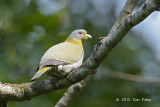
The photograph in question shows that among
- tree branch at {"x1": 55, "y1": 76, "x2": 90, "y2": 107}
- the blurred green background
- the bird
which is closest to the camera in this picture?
the bird

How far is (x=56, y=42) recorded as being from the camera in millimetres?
6188

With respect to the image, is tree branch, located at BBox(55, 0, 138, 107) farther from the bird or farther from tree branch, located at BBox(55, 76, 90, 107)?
the bird

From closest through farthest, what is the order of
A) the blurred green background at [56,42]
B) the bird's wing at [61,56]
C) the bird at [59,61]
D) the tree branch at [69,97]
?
the bird at [59,61] → the bird's wing at [61,56] → the tree branch at [69,97] → the blurred green background at [56,42]

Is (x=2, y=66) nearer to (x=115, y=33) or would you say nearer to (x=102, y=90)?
(x=102, y=90)

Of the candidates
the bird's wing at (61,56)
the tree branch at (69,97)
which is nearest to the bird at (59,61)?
the bird's wing at (61,56)

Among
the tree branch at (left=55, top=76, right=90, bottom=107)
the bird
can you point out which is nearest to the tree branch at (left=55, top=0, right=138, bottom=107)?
the tree branch at (left=55, top=76, right=90, bottom=107)

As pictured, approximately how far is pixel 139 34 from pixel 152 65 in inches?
42.2

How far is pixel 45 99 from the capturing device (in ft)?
17.2

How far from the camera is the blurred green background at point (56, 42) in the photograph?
5.70 m

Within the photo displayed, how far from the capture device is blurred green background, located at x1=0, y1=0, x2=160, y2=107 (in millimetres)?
5703

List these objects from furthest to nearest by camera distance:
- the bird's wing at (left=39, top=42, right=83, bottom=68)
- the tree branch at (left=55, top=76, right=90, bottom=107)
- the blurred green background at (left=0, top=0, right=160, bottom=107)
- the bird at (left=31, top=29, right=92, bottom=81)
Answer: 1. the blurred green background at (left=0, top=0, right=160, bottom=107)
2. the tree branch at (left=55, top=76, right=90, bottom=107)
3. the bird's wing at (left=39, top=42, right=83, bottom=68)
4. the bird at (left=31, top=29, right=92, bottom=81)

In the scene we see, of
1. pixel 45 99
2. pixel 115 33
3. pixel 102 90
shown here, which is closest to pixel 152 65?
Result: pixel 102 90

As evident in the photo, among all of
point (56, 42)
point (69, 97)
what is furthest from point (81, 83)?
point (56, 42)

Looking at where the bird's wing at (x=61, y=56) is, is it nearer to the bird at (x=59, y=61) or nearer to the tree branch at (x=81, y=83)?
the bird at (x=59, y=61)
